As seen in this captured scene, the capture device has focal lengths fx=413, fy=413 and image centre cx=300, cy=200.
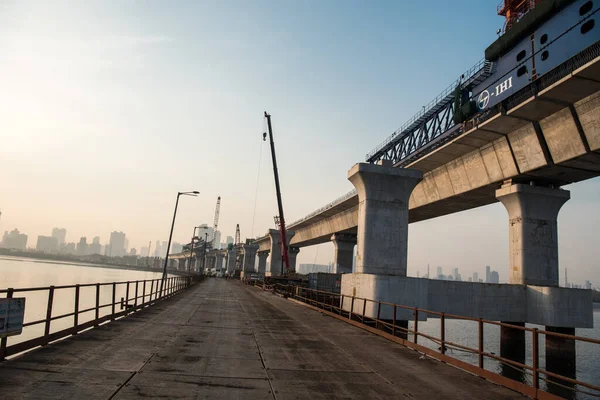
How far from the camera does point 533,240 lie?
81.2 feet

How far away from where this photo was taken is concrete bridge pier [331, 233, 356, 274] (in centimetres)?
6172

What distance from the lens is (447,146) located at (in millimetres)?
26719

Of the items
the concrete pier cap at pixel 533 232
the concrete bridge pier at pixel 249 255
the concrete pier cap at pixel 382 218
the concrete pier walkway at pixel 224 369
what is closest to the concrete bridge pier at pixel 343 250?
the concrete pier cap at pixel 382 218

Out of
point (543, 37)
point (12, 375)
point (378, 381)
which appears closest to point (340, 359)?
point (378, 381)

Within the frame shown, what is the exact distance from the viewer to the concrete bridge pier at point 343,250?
202 ft

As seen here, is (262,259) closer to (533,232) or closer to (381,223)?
(381,223)

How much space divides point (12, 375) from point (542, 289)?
25.1 meters

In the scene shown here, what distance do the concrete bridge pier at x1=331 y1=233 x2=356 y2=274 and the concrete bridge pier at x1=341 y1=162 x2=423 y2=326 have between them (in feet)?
119

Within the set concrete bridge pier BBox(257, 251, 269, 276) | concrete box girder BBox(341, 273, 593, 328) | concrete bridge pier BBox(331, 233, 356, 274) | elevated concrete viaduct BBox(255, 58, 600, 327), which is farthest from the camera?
concrete bridge pier BBox(257, 251, 269, 276)

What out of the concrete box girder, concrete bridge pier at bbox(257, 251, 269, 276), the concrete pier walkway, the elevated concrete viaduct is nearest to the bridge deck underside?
the elevated concrete viaduct

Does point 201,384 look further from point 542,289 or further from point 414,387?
point 542,289

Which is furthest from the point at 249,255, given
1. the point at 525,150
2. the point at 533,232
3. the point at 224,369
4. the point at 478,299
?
the point at 224,369

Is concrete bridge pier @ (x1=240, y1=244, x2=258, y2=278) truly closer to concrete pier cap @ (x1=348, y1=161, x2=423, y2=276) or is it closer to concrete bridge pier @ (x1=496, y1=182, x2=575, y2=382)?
concrete pier cap @ (x1=348, y1=161, x2=423, y2=276)

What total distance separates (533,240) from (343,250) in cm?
3843
